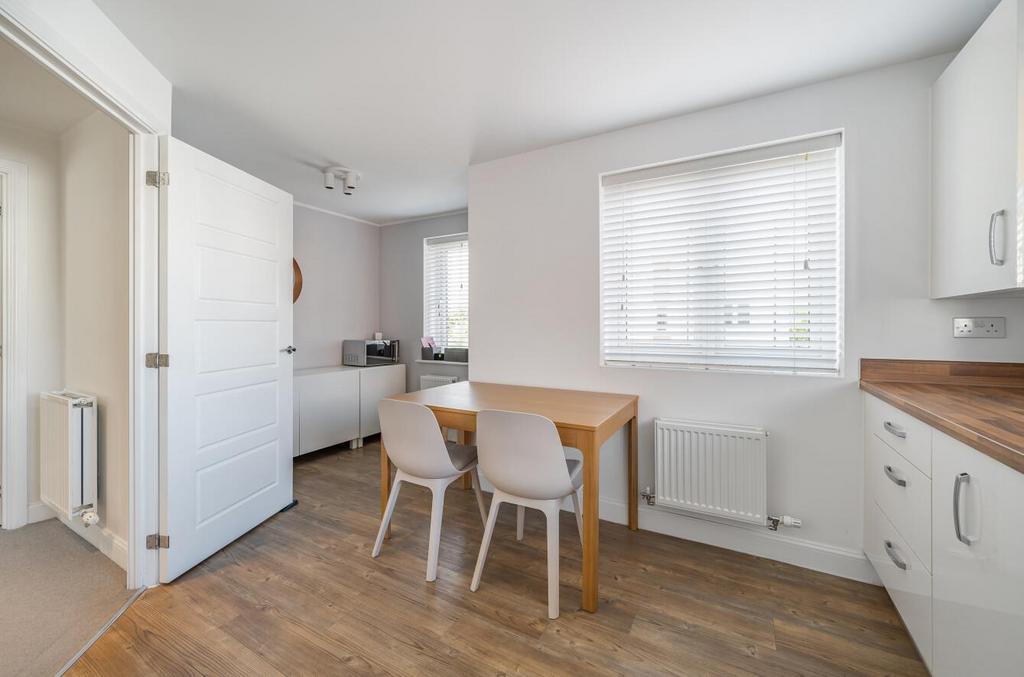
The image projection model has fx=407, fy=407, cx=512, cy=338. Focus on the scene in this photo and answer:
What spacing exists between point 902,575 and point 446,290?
4.00 m

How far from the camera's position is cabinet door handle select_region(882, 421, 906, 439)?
59.4 inches

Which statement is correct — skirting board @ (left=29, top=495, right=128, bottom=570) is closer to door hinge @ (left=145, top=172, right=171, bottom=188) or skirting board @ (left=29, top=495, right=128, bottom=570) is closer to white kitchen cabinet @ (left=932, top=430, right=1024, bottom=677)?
door hinge @ (left=145, top=172, right=171, bottom=188)

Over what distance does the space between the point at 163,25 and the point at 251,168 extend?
1.65 m

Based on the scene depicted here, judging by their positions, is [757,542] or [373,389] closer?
[757,542]

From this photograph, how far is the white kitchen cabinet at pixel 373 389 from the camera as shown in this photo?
4191 millimetres

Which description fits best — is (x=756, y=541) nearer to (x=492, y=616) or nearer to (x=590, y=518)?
(x=590, y=518)

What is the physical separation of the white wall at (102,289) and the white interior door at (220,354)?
0.23m

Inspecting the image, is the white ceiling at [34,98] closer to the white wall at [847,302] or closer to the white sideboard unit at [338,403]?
the white sideboard unit at [338,403]

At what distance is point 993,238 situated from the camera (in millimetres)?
1415

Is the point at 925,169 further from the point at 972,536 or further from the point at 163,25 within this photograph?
the point at 163,25

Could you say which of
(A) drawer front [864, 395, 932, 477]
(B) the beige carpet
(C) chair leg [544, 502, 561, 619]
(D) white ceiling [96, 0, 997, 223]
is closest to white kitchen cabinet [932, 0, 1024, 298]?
(D) white ceiling [96, 0, 997, 223]

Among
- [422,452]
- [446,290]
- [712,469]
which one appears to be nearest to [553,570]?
[422,452]

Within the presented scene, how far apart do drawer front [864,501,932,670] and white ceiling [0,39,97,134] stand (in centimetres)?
377

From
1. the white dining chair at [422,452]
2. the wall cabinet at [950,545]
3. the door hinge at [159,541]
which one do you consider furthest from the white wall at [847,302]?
the door hinge at [159,541]
